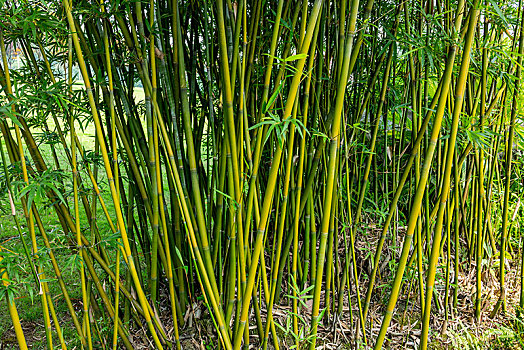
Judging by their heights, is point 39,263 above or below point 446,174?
below

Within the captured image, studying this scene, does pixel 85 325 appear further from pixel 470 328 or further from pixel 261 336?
pixel 470 328

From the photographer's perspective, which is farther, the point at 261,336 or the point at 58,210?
the point at 261,336

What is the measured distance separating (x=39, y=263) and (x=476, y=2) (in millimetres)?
1197

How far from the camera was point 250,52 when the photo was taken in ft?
3.91

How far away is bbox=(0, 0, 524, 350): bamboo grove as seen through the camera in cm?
98

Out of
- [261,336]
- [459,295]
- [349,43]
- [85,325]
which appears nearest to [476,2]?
[349,43]

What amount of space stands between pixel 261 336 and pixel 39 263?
77 centimetres

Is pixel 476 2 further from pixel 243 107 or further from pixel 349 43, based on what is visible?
pixel 243 107

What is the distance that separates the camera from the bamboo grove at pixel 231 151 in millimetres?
980

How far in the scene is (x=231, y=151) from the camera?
1.01 metres

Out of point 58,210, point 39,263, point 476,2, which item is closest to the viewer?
point 476,2

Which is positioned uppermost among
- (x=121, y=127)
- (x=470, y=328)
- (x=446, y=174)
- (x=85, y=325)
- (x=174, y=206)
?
(x=121, y=127)

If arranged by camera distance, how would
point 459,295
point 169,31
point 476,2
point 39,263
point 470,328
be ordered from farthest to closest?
point 459,295, point 470,328, point 169,31, point 39,263, point 476,2

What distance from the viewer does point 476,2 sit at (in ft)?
2.83
